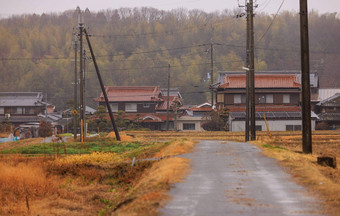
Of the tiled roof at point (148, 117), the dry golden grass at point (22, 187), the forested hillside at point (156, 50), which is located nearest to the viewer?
the dry golden grass at point (22, 187)

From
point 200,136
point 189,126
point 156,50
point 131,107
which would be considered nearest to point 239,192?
point 200,136

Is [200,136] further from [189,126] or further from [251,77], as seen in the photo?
[189,126]

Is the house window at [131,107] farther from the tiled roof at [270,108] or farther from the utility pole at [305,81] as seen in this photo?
the utility pole at [305,81]

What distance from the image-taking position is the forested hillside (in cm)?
9925

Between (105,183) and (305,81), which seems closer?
(105,183)

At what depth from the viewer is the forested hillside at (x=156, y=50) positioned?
99.2 metres

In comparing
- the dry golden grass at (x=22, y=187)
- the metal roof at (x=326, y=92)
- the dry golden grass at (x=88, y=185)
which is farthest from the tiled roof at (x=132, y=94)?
the dry golden grass at (x=22, y=187)

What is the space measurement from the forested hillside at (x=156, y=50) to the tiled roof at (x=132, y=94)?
22.4 m

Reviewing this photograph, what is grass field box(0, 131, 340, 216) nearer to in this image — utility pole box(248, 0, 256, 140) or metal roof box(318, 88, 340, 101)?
utility pole box(248, 0, 256, 140)

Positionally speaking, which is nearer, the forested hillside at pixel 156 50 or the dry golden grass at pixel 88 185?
the dry golden grass at pixel 88 185

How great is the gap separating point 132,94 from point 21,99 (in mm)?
18879

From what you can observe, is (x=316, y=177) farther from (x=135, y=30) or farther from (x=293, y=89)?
(x=135, y=30)

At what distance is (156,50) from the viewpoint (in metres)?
118

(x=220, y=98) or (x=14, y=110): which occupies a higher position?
(x=220, y=98)
